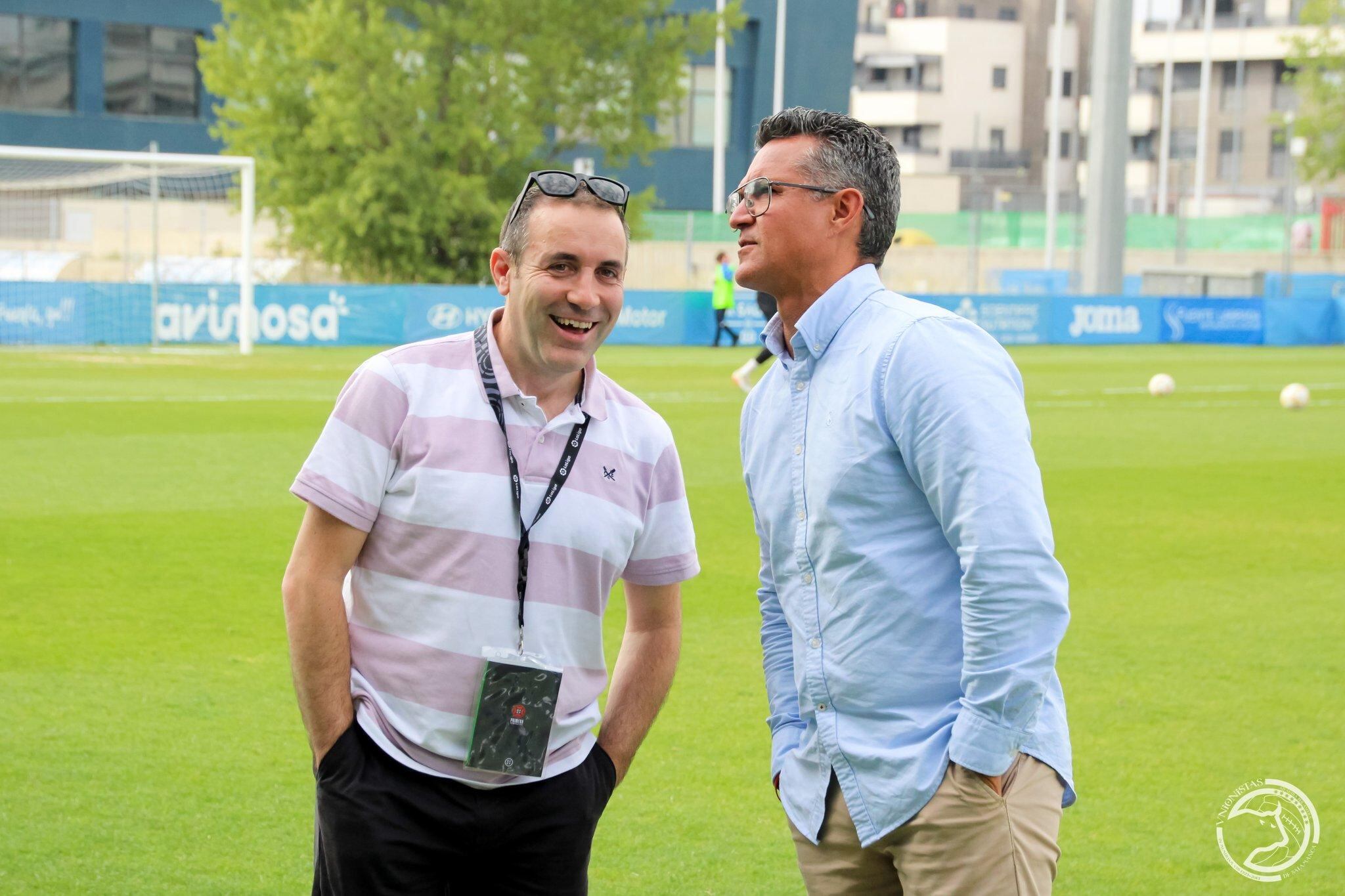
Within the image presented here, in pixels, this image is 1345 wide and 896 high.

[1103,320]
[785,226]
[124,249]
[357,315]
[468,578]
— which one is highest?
[124,249]

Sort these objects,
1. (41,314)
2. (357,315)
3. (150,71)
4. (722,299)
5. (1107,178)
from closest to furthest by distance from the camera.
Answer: (41,314) < (357,315) < (722,299) < (1107,178) < (150,71)

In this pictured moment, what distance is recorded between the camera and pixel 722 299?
32344mm

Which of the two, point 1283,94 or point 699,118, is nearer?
point 699,118

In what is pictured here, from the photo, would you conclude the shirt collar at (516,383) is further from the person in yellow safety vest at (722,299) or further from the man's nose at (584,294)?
the person in yellow safety vest at (722,299)

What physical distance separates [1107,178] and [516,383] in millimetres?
39975

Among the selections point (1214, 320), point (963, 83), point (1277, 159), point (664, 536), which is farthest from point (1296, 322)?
point (963, 83)

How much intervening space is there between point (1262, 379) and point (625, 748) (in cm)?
2491

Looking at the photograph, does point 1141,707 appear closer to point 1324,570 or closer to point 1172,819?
point 1172,819

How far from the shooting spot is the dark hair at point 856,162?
9.74 feet

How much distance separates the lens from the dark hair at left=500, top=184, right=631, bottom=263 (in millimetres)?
3035

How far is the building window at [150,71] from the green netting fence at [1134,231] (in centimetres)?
1577

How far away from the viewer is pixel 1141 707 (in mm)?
6680

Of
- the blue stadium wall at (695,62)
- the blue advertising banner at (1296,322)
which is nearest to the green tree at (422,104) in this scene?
the blue stadium wall at (695,62)

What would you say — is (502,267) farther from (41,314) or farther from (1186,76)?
(1186,76)
